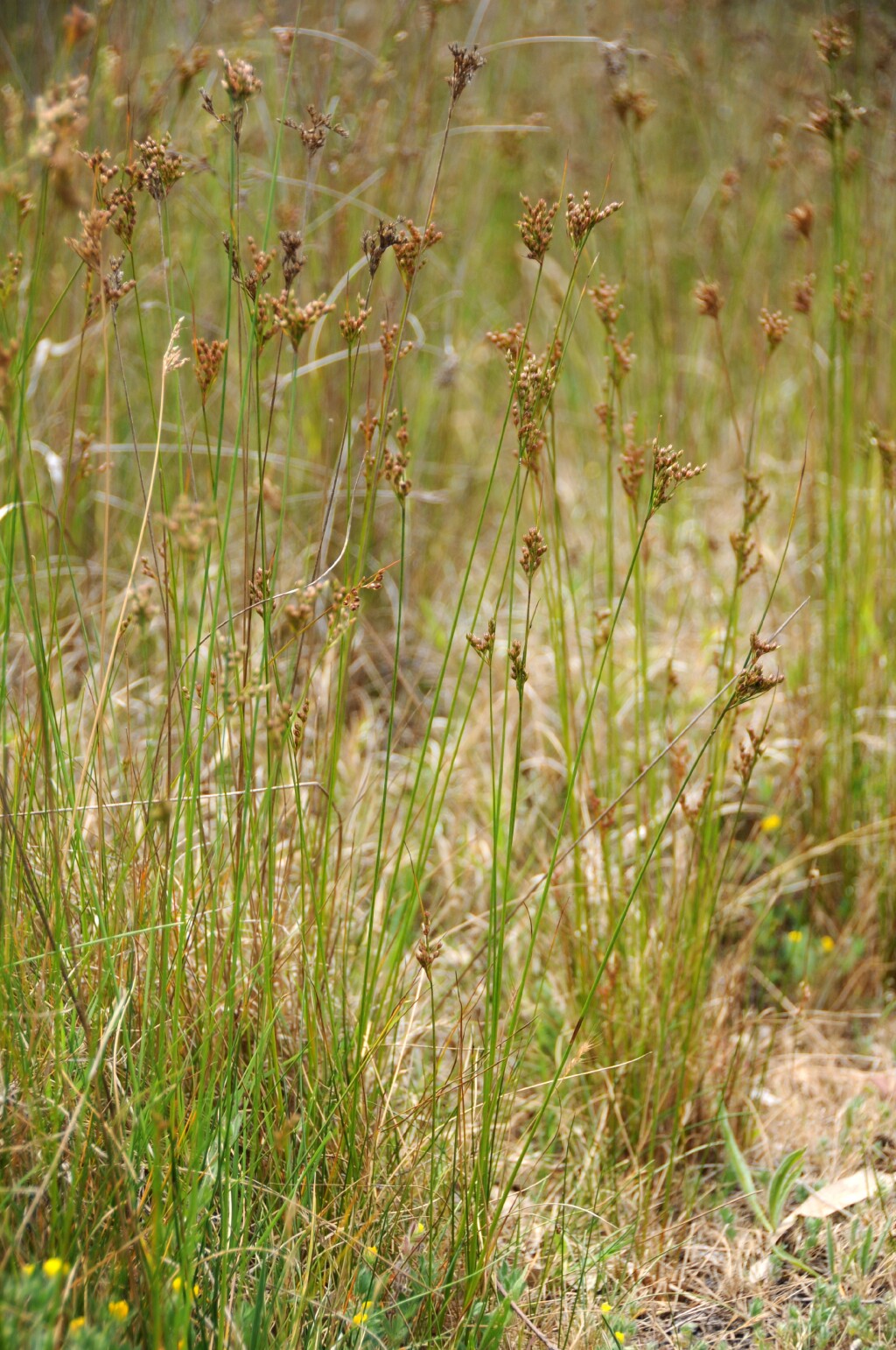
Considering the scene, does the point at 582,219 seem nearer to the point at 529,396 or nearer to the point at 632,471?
the point at 529,396

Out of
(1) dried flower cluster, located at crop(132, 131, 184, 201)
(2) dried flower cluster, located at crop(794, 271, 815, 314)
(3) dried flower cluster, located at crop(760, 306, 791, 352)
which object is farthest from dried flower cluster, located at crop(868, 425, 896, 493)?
(1) dried flower cluster, located at crop(132, 131, 184, 201)

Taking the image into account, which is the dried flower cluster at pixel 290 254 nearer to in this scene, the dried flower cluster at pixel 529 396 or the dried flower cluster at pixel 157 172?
the dried flower cluster at pixel 157 172

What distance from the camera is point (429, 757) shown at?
2.41 metres

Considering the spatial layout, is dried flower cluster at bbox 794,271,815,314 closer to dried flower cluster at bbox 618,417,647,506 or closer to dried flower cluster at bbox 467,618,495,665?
dried flower cluster at bbox 618,417,647,506

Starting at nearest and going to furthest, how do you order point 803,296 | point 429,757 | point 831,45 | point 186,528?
1. point 186,528
2. point 831,45
3. point 803,296
4. point 429,757

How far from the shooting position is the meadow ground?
1.10 meters

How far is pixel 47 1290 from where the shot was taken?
824 mm

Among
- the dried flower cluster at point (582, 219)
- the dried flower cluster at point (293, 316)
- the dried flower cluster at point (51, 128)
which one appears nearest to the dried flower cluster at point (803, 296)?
the dried flower cluster at point (582, 219)

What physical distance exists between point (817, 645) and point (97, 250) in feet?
6.44

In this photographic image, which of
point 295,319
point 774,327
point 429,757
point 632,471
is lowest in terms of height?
point 429,757

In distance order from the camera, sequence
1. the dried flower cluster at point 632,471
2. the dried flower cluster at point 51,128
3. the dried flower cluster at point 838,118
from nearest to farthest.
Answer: the dried flower cluster at point 51,128
the dried flower cluster at point 632,471
the dried flower cluster at point 838,118

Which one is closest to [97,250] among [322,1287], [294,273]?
[294,273]

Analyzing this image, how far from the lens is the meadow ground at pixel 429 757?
1102mm

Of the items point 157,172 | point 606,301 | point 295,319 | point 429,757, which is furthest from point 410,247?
point 429,757
